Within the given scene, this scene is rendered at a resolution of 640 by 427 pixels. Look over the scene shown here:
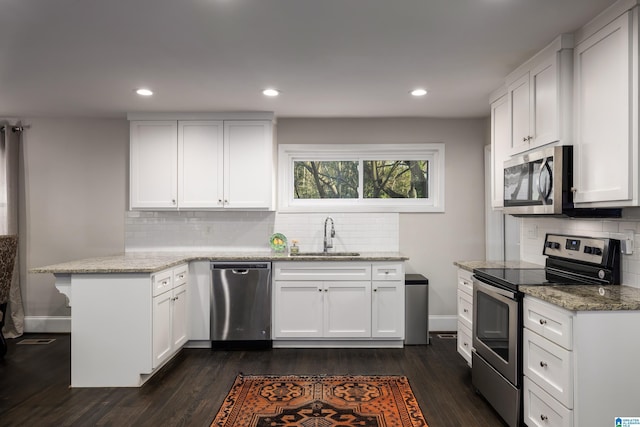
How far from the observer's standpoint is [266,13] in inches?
87.0

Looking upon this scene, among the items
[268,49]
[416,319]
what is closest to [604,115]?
[268,49]

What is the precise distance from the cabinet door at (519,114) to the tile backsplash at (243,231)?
1.81m

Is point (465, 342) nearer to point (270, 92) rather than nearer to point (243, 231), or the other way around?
point (243, 231)

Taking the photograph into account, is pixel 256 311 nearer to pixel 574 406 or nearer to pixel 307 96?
pixel 307 96

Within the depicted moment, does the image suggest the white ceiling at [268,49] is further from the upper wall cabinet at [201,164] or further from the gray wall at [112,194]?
the gray wall at [112,194]

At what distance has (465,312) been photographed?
3.38 meters

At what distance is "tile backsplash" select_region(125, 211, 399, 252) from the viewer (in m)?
4.60

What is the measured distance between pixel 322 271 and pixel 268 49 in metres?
2.12

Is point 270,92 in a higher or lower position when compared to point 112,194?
higher

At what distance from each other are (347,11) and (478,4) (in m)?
0.66

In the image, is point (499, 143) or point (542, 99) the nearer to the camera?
point (542, 99)

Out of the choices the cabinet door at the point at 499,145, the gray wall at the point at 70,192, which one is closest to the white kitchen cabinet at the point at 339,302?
the cabinet door at the point at 499,145

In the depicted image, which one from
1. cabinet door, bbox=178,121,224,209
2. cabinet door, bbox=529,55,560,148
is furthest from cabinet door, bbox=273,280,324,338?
cabinet door, bbox=529,55,560,148

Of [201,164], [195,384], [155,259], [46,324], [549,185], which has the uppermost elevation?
[201,164]
